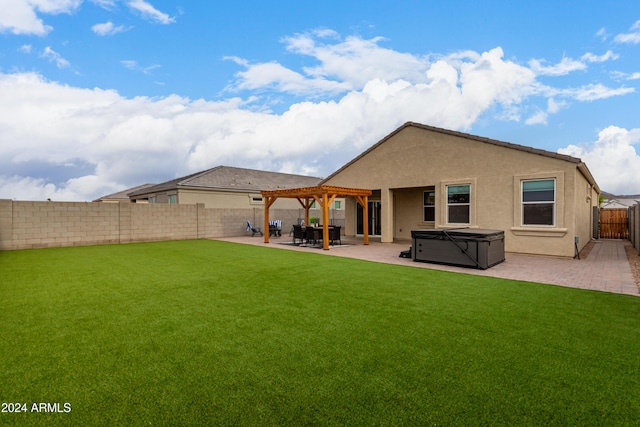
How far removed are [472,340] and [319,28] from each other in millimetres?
12566

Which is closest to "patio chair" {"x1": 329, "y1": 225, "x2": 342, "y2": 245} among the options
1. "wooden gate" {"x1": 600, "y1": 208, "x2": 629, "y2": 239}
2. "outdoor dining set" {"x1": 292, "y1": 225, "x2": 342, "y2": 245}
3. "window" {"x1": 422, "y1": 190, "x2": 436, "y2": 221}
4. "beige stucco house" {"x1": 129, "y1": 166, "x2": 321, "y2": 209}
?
"outdoor dining set" {"x1": 292, "y1": 225, "x2": 342, "y2": 245}

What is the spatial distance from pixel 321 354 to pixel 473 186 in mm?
11453

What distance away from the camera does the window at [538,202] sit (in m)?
11.1

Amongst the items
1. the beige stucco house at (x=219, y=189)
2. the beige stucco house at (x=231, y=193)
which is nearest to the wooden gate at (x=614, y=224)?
the beige stucco house at (x=231, y=193)

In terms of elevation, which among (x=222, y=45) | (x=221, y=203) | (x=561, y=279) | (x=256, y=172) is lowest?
(x=561, y=279)

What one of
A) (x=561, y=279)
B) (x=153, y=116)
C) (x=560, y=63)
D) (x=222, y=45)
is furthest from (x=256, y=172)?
(x=561, y=279)

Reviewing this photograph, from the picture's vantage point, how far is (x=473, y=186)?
12.9m

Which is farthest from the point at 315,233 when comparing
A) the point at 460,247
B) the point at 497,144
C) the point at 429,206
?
the point at 497,144

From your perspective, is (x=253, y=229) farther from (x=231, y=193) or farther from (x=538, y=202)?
(x=538, y=202)

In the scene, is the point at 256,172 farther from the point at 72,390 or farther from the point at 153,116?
the point at 72,390

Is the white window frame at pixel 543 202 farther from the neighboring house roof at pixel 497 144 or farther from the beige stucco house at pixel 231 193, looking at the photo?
the beige stucco house at pixel 231 193

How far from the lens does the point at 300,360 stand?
3.32m

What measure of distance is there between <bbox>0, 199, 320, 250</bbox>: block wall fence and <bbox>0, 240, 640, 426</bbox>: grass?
9422 millimetres

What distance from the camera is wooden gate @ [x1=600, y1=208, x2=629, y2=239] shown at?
65.0 feet
